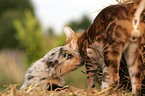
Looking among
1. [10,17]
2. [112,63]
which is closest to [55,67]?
[112,63]

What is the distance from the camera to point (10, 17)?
1895 cm

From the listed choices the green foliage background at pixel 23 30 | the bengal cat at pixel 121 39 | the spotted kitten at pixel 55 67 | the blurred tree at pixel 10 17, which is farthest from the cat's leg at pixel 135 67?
the blurred tree at pixel 10 17

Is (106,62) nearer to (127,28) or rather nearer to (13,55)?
(127,28)

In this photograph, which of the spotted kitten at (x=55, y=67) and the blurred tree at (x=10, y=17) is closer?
the spotted kitten at (x=55, y=67)

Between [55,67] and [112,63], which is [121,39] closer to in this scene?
[112,63]

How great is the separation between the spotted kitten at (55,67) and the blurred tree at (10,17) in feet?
54.0

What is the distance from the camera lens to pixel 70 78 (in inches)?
273

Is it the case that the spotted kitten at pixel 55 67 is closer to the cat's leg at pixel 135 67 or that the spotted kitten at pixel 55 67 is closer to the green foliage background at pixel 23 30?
the cat's leg at pixel 135 67

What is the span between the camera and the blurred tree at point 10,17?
59.2 ft

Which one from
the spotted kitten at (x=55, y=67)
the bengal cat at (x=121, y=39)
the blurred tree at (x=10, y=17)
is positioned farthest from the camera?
the blurred tree at (x=10, y=17)

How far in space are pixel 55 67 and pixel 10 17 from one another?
1822cm

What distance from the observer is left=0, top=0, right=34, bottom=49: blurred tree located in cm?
1805

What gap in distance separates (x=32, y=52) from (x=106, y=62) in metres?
9.36

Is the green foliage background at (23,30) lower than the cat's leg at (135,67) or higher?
higher
